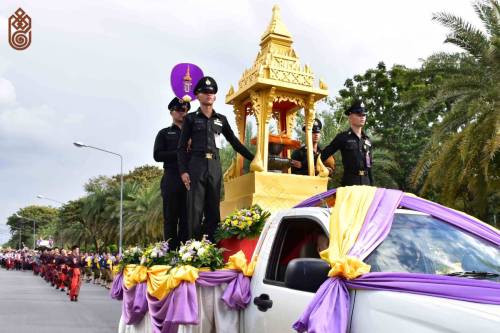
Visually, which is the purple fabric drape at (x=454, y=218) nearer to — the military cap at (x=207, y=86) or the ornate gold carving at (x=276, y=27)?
the military cap at (x=207, y=86)

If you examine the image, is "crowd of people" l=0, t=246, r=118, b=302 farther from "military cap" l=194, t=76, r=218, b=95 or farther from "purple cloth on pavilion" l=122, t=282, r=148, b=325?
"military cap" l=194, t=76, r=218, b=95

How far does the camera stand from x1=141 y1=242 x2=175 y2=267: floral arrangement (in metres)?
5.72

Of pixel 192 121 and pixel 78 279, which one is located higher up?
pixel 192 121

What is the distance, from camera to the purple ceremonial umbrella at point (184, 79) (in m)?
8.12

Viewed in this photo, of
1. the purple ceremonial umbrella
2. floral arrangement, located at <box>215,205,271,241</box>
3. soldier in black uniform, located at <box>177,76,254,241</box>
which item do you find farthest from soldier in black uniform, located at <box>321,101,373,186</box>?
the purple ceremonial umbrella

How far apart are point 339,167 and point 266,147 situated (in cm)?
1437

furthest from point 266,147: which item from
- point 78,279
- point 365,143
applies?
point 78,279

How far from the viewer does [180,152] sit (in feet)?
21.3

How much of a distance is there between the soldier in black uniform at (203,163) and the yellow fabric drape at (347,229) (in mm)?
2507

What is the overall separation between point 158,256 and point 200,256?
2.57 ft

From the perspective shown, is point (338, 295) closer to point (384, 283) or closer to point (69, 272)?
point (384, 283)

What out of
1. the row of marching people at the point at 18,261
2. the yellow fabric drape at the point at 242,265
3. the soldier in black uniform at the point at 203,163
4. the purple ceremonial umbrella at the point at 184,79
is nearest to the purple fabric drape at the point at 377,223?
the yellow fabric drape at the point at 242,265

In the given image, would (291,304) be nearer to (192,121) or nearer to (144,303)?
(144,303)

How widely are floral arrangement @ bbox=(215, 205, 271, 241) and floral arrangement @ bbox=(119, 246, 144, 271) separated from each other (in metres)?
1.20
